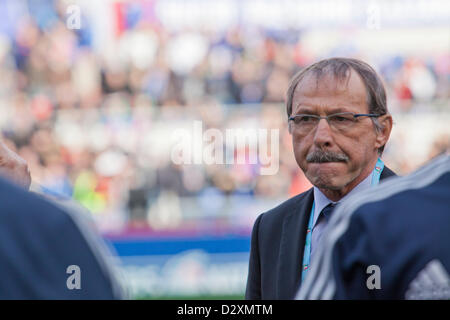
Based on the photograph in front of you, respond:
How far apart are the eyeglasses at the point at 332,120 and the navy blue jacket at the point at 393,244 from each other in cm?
96

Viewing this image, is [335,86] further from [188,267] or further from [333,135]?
[188,267]

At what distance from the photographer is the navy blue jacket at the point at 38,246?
1065 millimetres

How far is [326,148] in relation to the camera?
224 cm

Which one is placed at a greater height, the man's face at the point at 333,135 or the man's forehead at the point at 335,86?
the man's forehead at the point at 335,86

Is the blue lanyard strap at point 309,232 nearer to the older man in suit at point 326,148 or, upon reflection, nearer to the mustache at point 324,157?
the older man in suit at point 326,148

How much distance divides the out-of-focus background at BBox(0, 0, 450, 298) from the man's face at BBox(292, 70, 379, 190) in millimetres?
5316

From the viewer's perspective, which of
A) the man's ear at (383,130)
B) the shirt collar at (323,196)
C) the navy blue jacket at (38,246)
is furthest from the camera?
the man's ear at (383,130)

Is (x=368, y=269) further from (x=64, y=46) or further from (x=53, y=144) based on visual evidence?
(x=64, y=46)

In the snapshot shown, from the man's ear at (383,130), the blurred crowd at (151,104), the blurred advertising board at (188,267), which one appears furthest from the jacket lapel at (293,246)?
the blurred crowd at (151,104)

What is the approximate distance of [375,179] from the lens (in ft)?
7.42

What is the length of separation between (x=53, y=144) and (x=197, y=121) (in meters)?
1.80

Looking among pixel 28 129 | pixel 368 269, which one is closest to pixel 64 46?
pixel 28 129

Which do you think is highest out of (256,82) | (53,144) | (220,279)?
(256,82)

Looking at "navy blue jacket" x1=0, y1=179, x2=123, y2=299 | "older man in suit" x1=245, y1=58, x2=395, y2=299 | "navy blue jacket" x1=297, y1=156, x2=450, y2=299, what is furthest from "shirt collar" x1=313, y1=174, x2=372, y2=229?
"navy blue jacket" x1=0, y1=179, x2=123, y2=299
